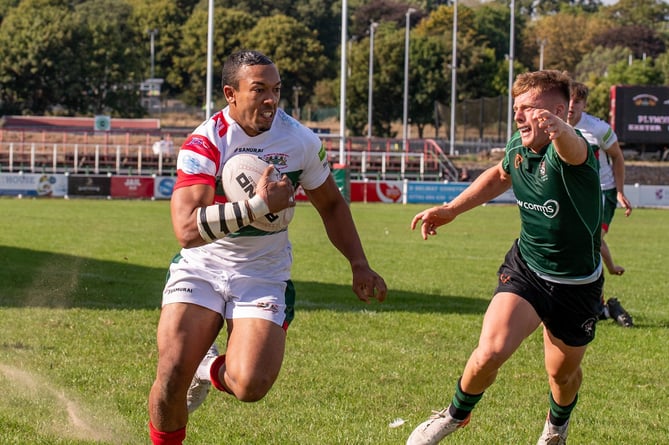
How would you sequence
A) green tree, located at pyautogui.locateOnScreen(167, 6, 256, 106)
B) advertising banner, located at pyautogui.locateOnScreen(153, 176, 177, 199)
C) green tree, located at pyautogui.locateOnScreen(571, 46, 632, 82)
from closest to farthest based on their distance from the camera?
advertising banner, located at pyautogui.locateOnScreen(153, 176, 177, 199)
green tree, located at pyautogui.locateOnScreen(167, 6, 256, 106)
green tree, located at pyautogui.locateOnScreen(571, 46, 632, 82)

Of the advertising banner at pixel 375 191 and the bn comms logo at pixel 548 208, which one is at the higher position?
the bn comms logo at pixel 548 208

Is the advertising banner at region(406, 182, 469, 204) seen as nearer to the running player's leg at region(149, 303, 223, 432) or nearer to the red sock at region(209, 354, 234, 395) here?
the red sock at region(209, 354, 234, 395)

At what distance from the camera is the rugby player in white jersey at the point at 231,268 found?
5629 millimetres

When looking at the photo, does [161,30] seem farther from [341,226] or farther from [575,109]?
[341,226]

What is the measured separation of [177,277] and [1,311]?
6289 mm

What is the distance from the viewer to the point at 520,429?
6.98 metres

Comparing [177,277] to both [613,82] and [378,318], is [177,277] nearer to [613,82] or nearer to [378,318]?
[378,318]

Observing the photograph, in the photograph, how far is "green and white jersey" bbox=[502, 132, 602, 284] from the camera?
6.03 metres

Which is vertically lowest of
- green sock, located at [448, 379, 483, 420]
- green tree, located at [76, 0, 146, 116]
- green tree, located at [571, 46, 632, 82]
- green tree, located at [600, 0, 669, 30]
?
green sock, located at [448, 379, 483, 420]

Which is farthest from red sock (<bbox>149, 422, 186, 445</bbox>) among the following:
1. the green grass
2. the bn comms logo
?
the bn comms logo

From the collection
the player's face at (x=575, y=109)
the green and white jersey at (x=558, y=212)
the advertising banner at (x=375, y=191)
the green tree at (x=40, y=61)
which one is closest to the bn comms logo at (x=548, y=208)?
the green and white jersey at (x=558, y=212)

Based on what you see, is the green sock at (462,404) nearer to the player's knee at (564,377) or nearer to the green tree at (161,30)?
the player's knee at (564,377)

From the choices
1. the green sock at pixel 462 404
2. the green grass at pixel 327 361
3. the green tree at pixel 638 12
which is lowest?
the green grass at pixel 327 361

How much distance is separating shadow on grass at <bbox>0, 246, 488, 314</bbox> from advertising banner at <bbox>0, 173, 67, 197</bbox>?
2604 cm
